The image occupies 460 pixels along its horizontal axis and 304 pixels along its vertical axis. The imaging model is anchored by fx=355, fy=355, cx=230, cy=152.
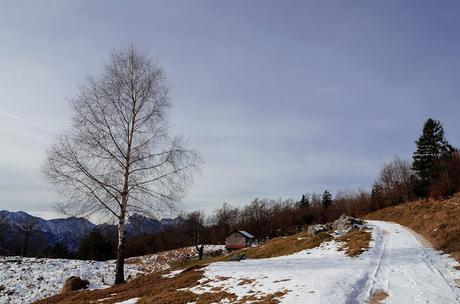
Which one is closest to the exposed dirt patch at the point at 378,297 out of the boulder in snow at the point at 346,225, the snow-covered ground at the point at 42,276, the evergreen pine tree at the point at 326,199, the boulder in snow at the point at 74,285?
the snow-covered ground at the point at 42,276

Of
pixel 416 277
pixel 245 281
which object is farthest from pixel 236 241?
pixel 416 277

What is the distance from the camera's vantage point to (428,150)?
72.2 metres

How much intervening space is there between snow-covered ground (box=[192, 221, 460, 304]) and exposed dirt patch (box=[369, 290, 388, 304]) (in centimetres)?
14

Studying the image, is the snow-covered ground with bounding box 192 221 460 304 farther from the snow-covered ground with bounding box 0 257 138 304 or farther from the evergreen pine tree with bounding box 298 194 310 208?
the evergreen pine tree with bounding box 298 194 310 208

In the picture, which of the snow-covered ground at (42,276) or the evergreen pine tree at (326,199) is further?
the evergreen pine tree at (326,199)

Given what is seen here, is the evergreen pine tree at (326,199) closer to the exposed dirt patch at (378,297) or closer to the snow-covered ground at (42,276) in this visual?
the snow-covered ground at (42,276)

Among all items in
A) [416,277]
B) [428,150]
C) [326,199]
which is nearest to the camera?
[416,277]

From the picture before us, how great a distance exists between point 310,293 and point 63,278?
18523 millimetres

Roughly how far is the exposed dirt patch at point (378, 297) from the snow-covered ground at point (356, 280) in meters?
0.14

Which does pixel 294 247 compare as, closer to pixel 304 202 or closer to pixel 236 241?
pixel 236 241

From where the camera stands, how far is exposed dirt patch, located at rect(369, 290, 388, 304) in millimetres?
10192

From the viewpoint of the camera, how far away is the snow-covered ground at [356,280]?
10656 millimetres

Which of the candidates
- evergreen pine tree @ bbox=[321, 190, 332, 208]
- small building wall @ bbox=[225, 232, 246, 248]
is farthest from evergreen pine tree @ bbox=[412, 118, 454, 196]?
evergreen pine tree @ bbox=[321, 190, 332, 208]

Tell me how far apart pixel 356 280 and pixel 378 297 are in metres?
2.20
